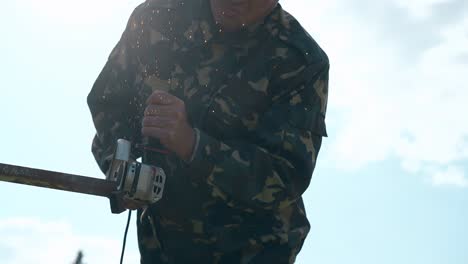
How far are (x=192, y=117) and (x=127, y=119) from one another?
17.1 inches

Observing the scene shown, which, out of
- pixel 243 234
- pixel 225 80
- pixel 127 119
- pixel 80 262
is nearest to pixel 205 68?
pixel 225 80

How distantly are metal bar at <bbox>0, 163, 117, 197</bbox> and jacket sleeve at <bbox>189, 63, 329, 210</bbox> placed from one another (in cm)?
54

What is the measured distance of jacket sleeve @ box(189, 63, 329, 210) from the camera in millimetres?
4340

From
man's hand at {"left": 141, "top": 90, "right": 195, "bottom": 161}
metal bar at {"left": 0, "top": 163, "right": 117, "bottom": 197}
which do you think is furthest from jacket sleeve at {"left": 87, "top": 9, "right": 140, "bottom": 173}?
man's hand at {"left": 141, "top": 90, "right": 195, "bottom": 161}

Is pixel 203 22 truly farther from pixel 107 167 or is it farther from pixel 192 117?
pixel 107 167

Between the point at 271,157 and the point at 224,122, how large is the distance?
0.38 meters

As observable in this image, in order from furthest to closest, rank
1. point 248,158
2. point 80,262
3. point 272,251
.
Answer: point 80,262
point 272,251
point 248,158

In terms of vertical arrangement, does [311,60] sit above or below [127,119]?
above

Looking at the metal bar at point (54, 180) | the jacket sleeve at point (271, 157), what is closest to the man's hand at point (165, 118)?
the jacket sleeve at point (271, 157)

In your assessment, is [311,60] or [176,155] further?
[311,60]

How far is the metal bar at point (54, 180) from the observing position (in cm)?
388

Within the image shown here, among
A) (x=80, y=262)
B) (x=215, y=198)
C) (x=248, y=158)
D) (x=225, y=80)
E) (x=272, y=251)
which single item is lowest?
(x=80, y=262)

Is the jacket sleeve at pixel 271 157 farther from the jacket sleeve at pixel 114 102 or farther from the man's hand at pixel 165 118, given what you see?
the jacket sleeve at pixel 114 102

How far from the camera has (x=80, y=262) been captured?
181 feet
